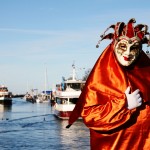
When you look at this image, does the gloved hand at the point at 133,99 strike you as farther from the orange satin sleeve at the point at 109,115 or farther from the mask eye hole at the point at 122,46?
the mask eye hole at the point at 122,46

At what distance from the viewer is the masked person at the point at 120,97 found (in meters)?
3.88

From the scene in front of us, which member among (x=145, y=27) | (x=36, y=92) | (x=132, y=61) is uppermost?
(x=145, y=27)

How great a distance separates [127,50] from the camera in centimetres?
408

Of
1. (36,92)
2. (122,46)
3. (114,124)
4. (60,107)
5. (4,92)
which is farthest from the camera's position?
(36,92)

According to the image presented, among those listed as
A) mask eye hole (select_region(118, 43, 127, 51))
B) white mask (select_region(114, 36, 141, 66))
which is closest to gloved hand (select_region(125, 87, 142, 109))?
white mask (select_region(114, 36, 141, 66))

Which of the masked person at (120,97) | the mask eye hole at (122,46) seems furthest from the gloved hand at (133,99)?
the mask eye hole at (122,46)

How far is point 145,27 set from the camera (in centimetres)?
416

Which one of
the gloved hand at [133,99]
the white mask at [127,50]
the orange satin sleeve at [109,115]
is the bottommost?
the orange satin sleeve at [109,115]

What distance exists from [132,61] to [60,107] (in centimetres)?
3485

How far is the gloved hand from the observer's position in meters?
3.87

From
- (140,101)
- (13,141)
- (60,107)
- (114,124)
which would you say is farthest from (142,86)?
(60,107)

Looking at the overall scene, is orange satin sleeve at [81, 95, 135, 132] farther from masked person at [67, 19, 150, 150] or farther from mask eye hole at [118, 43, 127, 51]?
mask eye hole at [118, 43, 127, 51]

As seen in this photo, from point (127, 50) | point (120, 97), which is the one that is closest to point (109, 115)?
point (120, 97)

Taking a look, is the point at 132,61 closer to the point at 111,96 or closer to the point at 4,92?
the point at 111,96
